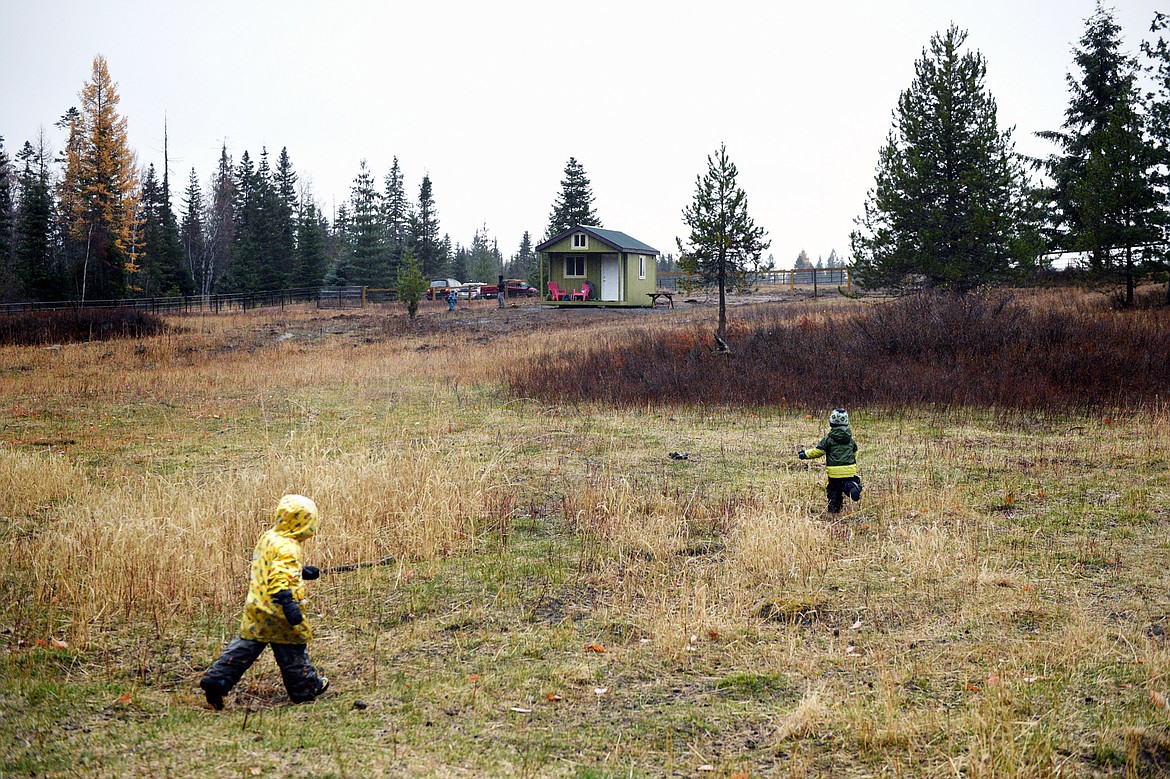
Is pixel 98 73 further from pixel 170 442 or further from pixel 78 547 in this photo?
pixel 78 547

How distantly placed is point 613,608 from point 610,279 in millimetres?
39631

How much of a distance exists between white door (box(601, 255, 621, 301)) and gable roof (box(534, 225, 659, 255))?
3.69ft

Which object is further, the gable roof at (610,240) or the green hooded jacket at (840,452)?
the gable roof at (610,240)

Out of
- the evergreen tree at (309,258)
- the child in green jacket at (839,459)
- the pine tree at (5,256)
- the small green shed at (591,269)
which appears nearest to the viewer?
the child in green jacket at (839,459)

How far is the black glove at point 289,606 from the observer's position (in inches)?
189

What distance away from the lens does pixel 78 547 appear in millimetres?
7184

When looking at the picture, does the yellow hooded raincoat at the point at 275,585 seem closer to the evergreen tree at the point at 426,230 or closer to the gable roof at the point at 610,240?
the gable roof at the point at 610,240

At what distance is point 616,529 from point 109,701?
15.2 ft

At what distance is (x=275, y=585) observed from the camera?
4855 millimetres

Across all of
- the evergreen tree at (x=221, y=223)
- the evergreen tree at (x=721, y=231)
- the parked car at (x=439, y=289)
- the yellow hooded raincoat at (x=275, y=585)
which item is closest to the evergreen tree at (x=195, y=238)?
the evergreen tree at (x=221, y=223)

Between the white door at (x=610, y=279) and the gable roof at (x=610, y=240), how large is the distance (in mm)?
1125

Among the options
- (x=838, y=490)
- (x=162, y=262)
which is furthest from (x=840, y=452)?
(x=162, y=262)

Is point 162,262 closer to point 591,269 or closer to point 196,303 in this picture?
point 196,303

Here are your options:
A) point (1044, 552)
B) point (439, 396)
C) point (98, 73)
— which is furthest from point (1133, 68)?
point (98, 73)
